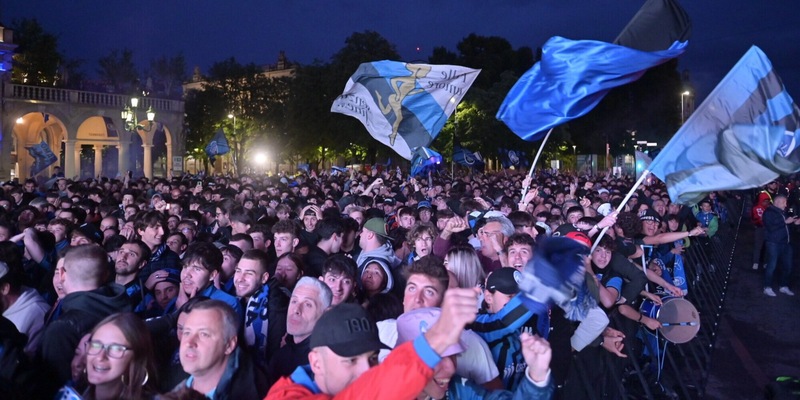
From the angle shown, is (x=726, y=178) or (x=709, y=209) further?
(x=709, y=209)

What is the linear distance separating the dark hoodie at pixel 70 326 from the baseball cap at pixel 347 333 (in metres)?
1.62

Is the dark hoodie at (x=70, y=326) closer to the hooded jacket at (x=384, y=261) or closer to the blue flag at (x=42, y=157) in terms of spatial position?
the hooded jacket at (x=384, y=261)

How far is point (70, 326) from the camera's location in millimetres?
3873

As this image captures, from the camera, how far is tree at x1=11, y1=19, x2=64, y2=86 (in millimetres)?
52125

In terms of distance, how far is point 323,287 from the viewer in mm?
4406

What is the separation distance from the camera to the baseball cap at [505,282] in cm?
418

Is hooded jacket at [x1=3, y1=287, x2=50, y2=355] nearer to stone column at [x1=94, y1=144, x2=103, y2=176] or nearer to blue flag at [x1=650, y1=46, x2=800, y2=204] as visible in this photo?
blue flag at [x1=650, y1=46, x2=800, y2=204]

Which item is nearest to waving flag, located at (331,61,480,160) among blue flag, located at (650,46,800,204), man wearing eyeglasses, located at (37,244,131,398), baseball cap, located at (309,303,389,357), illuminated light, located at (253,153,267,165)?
blue flag, located at (650,46,800,204)

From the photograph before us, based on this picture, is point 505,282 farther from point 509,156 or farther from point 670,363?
point 509,156

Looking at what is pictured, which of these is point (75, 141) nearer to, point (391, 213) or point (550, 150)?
Answer: point (550, 150)

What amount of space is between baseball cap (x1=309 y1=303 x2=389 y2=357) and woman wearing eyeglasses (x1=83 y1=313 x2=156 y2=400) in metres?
1.12

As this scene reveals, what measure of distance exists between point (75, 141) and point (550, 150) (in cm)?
2767

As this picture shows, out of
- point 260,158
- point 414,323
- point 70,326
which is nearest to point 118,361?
point 70,326

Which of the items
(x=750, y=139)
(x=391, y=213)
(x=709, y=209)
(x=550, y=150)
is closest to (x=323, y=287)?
(x=750, y=139)
